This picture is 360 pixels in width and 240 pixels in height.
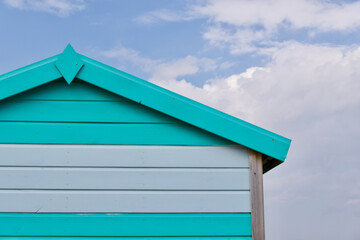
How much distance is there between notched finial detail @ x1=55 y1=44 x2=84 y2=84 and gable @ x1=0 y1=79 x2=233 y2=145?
5.2 inches

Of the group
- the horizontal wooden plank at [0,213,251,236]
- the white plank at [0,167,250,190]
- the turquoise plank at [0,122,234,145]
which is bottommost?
the horizontal wooden plank at [0,213,251,236]

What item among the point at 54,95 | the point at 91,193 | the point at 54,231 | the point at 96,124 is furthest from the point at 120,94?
the point at 54,231

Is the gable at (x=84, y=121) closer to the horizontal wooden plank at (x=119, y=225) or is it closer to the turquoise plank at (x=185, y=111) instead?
the turquoise plank at (x=185, y=111)

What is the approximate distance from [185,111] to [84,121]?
99 centimetres

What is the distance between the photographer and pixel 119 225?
3627 mm

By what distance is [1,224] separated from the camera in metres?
3.64

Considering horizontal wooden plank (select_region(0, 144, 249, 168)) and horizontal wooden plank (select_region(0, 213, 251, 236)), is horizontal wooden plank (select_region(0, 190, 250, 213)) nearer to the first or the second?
horizontal wooden plank (select_region(0, 213, 251, 236))

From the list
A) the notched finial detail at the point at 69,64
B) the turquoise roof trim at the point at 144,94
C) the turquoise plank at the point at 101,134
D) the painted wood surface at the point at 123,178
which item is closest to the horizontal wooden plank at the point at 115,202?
the painted wood surface at the point at 123,178

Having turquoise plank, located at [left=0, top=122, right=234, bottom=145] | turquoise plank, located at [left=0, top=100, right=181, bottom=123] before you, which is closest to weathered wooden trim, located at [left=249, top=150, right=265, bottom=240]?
turquoise plank, located at [left=0, top=122, right=234, bottom=145]

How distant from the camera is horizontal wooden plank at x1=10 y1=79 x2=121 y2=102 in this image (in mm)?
3787

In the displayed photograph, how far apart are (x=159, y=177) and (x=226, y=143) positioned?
728 millimetres

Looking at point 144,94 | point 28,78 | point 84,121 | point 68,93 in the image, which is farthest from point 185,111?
point 28,78

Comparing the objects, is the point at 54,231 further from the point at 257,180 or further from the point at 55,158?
the point at 257,180

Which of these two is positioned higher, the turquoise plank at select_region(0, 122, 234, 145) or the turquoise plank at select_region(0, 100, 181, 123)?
the turquoise plank at select_region(0, 100, 181, 123)
